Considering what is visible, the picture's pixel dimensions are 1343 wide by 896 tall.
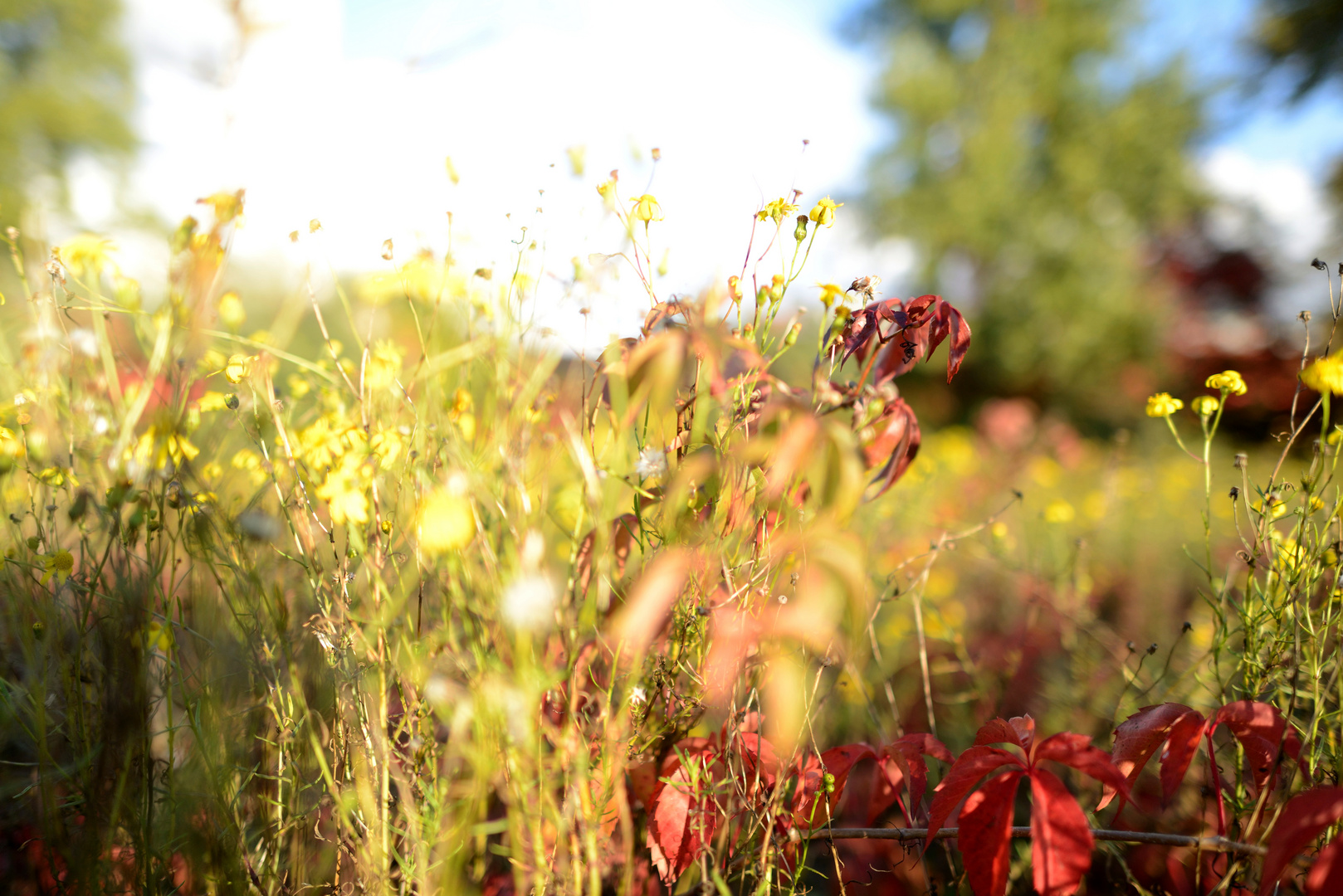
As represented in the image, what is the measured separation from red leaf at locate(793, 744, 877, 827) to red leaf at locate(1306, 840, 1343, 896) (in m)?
0.40

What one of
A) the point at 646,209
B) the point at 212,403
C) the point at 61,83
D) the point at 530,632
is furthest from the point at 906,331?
the point at 61,83

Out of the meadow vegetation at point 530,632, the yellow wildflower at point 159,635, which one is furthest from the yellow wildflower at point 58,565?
the yellow wildflower at point 159,635

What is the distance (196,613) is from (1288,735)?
1.41 meters

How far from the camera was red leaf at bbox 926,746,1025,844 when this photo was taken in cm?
73

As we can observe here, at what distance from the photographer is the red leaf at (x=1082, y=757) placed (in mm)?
680

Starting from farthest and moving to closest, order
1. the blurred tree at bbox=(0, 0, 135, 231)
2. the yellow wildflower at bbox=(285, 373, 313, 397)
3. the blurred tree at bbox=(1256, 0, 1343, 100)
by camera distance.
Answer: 1. the blurred tree at bbox=(0, 0, 135, 231)
2. the blurred tree at bbox=(1256, 0, 1343, 100)
3. the yellow wildflower at bbox=(285, 373, 313, 397)

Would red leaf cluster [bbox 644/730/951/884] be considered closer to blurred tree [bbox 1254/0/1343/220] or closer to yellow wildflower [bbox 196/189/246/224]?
yellow wildflower [bbox 196/189/246/224]

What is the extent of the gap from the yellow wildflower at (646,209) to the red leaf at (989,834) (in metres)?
0.72

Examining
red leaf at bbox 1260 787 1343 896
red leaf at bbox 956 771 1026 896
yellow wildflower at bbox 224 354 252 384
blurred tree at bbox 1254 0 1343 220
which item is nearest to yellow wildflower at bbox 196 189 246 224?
yellow wildflower at bbox 224 354 252 384

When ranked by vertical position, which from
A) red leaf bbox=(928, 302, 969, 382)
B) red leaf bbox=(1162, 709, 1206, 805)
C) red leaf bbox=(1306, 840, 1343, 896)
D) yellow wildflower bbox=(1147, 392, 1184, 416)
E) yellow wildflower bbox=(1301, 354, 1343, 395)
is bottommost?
red leaf bbox=(1306, 840, 1343, 896)

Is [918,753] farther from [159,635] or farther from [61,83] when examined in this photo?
[61,83]

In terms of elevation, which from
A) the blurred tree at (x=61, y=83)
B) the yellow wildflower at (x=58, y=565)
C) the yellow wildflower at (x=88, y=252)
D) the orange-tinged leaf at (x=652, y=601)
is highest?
the blurred tree at (x=61, y=83)

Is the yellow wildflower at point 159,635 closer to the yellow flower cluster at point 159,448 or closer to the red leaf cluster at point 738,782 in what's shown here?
the yellow flower cluster at point 159,448

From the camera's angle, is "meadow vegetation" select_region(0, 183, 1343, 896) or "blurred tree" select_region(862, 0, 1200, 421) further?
"blurred tree" select_region(862, 0, 1200, 421)
